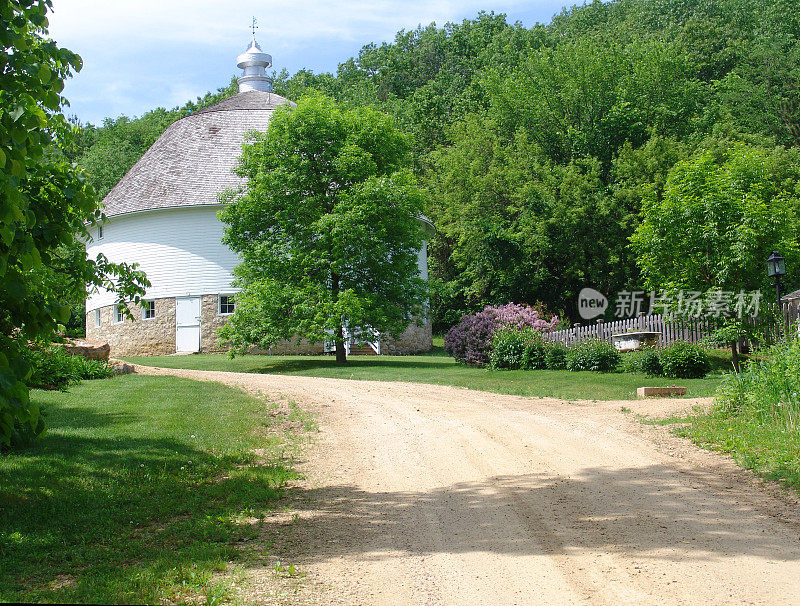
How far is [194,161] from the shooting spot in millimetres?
33250

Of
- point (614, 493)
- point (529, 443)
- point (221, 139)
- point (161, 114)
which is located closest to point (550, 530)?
point (614, 493)

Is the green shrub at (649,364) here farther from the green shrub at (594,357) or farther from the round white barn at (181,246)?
the round white barn at (181,246)

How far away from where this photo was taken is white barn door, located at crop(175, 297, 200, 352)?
102 feet

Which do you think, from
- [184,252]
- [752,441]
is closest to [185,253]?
[184,252]

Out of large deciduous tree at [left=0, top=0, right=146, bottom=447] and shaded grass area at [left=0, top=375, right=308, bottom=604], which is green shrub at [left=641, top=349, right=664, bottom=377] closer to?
shaded grass area at [left=0, top=375, right=308, bottom=604]

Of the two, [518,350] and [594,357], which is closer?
[594,357]

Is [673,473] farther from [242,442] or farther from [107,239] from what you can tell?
[107,239]

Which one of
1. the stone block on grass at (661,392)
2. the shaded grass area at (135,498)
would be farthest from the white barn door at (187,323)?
the stone block on grass at (661,392)

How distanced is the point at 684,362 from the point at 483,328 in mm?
6597

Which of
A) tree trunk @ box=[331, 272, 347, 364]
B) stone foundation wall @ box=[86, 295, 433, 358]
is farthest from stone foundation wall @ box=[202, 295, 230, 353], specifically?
tree trunk @ box=[331, 272, 347, 364]

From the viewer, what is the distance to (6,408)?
513 cm

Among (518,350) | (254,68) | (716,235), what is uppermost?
(254,68)

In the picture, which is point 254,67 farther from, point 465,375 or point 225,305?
point 465,375

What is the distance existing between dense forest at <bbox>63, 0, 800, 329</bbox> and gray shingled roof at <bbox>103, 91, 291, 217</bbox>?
229 inches
